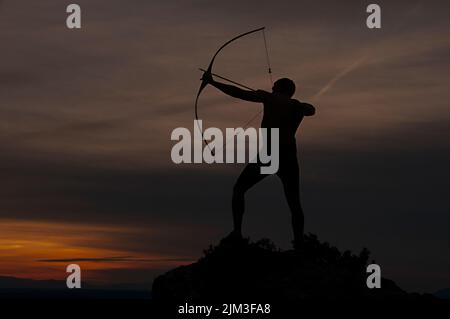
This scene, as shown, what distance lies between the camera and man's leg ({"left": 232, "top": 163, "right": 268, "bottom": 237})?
2348cm

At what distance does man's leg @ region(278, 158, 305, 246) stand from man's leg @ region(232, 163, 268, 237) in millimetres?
535

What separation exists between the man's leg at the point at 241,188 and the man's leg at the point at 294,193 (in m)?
0.54

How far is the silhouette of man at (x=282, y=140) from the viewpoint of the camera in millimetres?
23656

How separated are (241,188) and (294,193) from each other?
1293 millimetres

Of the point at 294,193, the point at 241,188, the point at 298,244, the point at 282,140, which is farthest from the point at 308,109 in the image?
the point at 298,244

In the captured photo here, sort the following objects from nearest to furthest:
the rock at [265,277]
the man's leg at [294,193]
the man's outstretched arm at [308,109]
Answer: the rock at [265,277] → the man's leg at [294,193] → the man's outstretched arm at [308,109]

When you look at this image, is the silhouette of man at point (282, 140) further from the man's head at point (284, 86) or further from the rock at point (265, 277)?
the rock at point (265, 277)

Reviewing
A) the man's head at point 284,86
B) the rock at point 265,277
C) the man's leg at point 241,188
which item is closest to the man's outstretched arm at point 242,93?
the man's head at point 284,86

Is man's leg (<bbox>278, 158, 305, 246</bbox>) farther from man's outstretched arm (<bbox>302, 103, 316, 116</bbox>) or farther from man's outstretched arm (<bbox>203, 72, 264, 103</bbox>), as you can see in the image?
man's outstretched arm (<bbox>203, 72, 264, 103</bbox>)

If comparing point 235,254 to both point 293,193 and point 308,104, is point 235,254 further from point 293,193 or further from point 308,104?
point 308,104

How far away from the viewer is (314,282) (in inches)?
899

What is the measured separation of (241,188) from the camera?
23.7 metres

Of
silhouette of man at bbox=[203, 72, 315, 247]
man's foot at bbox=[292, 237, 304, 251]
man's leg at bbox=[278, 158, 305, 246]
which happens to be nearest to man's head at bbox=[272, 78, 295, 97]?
silhouette of man at bbox=[203, 72, 315, 247]
